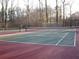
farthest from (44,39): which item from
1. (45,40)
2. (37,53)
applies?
(37,53)

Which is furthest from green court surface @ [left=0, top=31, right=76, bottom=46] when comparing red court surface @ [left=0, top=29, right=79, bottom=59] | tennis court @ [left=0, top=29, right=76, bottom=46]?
red court surface @ [left=0, top=29, right=79, bottom=59]

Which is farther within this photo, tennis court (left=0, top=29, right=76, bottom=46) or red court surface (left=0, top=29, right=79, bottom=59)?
tennis court (left=0, top=29, right=76, bottom=46)

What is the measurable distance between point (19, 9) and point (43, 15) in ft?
25.1

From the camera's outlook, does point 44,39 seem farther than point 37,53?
Yes

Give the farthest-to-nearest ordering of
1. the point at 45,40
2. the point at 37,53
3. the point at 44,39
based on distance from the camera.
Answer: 1. the point at 44,39
2. the point at 45,40
3. the point at 37,53

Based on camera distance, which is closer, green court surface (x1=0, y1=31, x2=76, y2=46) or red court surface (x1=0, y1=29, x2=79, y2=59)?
red court surface (x1=0, y1=29, x2=79, y2=59)

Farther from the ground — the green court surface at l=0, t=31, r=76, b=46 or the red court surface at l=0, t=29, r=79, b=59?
the red court surface at l=0, t=29, r=79, b=59

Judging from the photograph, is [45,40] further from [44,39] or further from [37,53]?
[37,53]

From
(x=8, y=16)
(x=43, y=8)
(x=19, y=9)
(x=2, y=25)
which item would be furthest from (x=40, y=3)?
(x=2, y=25)

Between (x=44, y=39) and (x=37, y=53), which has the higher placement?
(x=37, y=53)

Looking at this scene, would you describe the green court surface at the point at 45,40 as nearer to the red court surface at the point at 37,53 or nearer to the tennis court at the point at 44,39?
the tennis court at the point at 44,39

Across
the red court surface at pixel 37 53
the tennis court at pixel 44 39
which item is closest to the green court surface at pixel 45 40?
the tennis court at pixel 44 39

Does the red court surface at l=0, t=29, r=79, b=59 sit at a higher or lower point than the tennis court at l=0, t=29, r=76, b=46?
higher

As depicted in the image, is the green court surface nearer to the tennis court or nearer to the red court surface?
the tennis court
